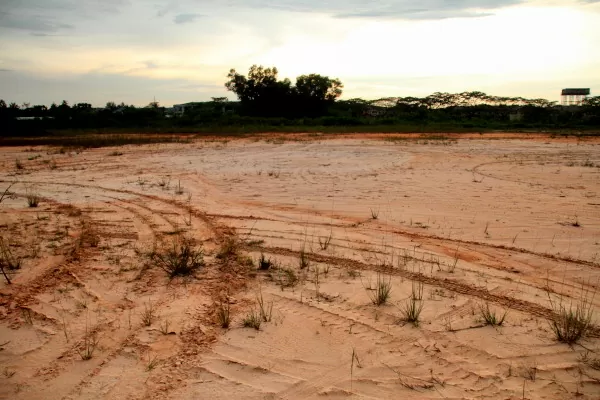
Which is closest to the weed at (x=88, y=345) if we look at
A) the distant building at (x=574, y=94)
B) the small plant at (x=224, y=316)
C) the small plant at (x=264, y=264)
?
the small plant at (x=224, y=316)

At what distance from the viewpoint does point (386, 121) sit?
42.4 metres

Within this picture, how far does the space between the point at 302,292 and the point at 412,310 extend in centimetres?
110

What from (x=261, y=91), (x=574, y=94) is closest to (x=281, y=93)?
(x=261, y=91)

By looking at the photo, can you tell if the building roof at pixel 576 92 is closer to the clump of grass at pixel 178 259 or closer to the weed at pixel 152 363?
the clump of grass at pixel 178 259

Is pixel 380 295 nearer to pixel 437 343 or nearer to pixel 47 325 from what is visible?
pixel 437 343

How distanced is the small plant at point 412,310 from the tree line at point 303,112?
102 feet

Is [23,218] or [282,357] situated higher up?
[23,218]

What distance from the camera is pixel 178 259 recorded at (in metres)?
5.11

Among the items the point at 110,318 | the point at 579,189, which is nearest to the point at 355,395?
the point at 110,318

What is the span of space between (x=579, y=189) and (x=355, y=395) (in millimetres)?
8784

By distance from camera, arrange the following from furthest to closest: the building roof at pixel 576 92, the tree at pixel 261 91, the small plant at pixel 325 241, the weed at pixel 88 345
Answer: the building roof at pixel 576 92 < the tree at pixel 261 91 < the small plant at pixel 325 241 < the weed at pixel 88 345

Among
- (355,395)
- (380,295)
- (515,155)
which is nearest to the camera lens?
(355,395)

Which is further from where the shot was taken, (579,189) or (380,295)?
(579,189)

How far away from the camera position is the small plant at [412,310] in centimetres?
389
